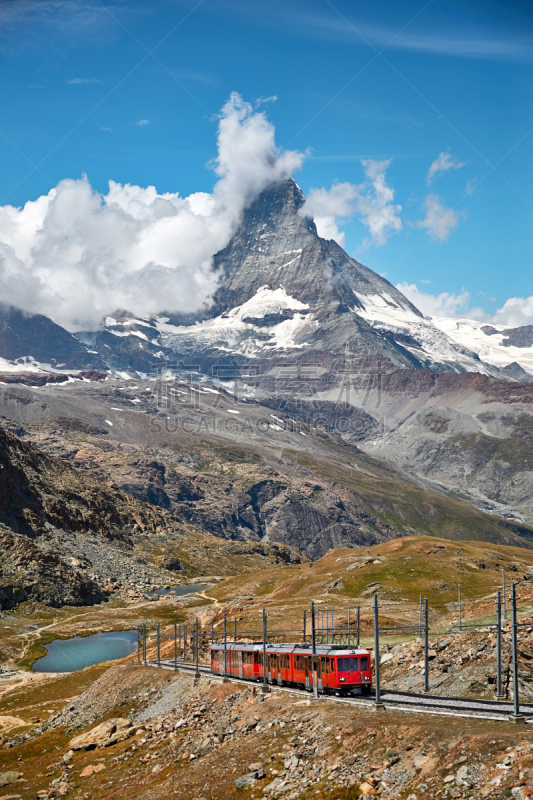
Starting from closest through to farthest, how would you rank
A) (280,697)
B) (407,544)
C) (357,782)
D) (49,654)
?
1. (357,782)
2. (280,697)
3. (49,654)
4. (407,544)

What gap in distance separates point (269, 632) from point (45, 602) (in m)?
121

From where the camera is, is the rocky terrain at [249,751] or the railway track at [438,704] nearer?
the rocky terrain at [249,751]

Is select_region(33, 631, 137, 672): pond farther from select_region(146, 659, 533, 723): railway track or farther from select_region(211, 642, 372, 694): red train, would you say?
select_region(146, 659, 533, 723): railway track

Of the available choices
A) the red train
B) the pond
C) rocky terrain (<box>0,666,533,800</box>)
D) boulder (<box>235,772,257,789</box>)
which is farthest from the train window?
the pond

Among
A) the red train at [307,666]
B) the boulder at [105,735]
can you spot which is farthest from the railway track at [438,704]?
the boulder at [105,735]

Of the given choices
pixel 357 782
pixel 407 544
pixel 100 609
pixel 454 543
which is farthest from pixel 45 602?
pixel 357 782

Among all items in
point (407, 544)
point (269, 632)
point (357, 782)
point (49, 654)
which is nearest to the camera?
point (357, 782)

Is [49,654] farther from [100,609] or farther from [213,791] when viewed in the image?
[213,791]

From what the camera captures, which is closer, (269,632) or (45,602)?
(269,632)

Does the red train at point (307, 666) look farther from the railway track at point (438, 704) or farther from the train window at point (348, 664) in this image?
the railway track at point (438, 704)

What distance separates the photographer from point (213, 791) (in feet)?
128

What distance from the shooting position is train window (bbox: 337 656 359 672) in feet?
169

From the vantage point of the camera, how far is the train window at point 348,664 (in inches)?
2027

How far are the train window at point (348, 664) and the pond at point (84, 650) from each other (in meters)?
91.8
